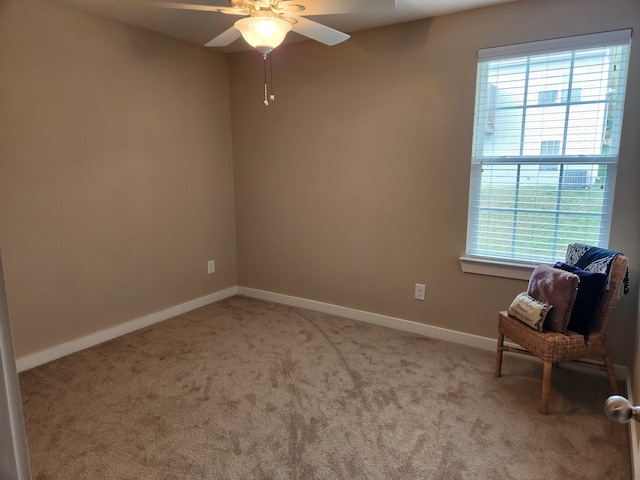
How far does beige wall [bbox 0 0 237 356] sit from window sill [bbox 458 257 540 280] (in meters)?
2.36

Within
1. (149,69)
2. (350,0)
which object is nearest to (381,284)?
(350,0)

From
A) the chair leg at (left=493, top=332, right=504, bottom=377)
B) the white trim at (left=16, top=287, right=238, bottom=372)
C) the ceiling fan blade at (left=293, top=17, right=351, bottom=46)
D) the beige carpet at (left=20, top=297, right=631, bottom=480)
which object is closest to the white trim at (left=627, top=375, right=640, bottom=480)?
the beige carpet at (left=20, top=297, right=631, bottom=480)

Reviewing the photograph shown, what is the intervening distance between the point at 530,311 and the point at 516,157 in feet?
3.51

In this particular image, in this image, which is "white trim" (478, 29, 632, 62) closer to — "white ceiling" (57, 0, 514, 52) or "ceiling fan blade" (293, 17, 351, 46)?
"white ceiling" (57, 0, 514, 52)

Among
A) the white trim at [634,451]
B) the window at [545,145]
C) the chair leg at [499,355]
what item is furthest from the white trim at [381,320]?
the white trim at [634,451]

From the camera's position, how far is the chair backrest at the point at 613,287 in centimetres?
211

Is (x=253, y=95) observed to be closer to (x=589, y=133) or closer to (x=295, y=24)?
(x=295, y=24)

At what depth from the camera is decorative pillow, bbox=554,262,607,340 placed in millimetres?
2107

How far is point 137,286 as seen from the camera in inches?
129

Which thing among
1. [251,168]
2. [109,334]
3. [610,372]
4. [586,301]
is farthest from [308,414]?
[251,168]

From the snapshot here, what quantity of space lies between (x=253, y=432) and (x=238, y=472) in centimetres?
26

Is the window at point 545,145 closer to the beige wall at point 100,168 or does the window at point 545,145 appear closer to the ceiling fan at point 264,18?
the ceiling fan at point 264,18

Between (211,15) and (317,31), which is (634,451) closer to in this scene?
(317,31)

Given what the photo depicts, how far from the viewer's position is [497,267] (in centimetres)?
278
